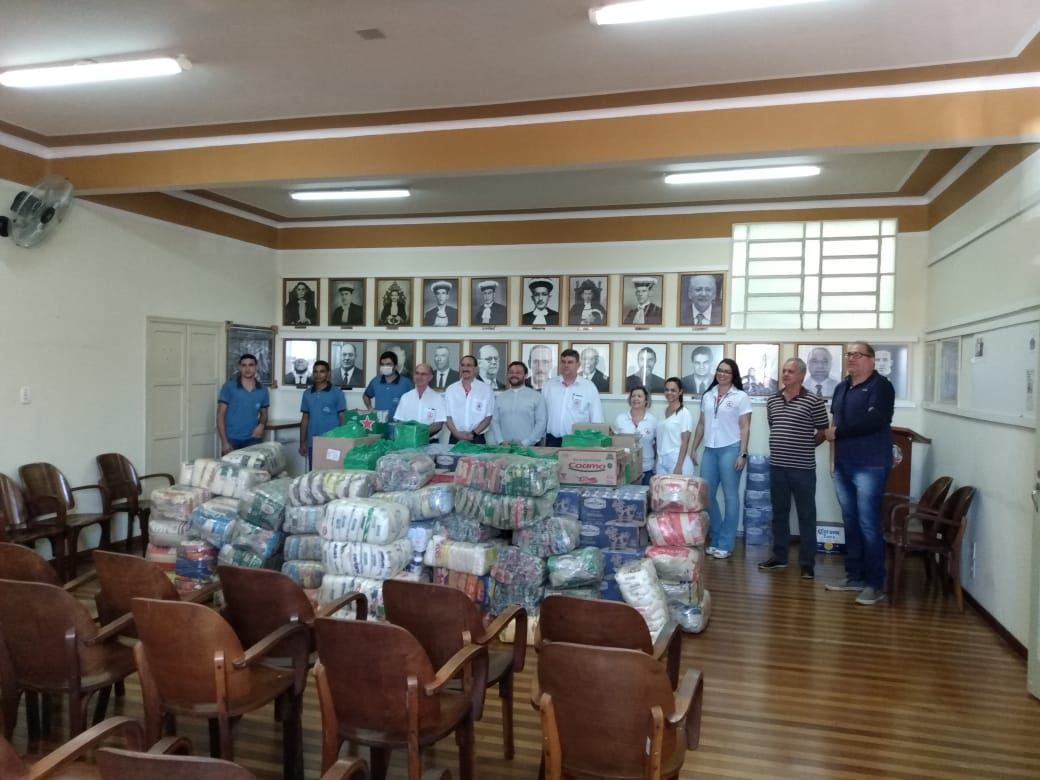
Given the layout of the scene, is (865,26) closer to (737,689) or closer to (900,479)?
(737,689)

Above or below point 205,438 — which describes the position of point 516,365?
above

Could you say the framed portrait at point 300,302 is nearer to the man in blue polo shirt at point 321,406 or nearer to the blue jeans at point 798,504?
the man in blue polo shirt at point 321,406

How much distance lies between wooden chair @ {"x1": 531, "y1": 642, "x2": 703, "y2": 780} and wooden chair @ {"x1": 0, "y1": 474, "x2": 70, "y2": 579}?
15.3ft

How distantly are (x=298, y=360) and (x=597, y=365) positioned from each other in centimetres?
365

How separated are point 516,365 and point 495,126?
2223mm

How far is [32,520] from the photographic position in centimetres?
572

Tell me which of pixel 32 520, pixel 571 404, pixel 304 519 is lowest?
pixel 32 520

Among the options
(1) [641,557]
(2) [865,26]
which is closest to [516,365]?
(1) [641,557]

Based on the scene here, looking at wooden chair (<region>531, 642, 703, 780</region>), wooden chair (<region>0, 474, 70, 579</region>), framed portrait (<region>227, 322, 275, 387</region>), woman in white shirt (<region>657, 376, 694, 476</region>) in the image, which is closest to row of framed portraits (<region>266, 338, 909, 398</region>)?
framed portrait (<region>227, 322, 275, 387</region>)

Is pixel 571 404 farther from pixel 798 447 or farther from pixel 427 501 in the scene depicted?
pixel 427 501

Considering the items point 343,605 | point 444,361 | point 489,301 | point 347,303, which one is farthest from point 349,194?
point 343,605

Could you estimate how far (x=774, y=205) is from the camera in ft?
25.0

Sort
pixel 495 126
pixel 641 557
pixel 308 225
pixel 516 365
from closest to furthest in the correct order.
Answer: pixel 641 557
pixel 495 126
pixel 516 365
pixel 308 225

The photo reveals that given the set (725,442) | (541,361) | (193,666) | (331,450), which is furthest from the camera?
(541,361)
